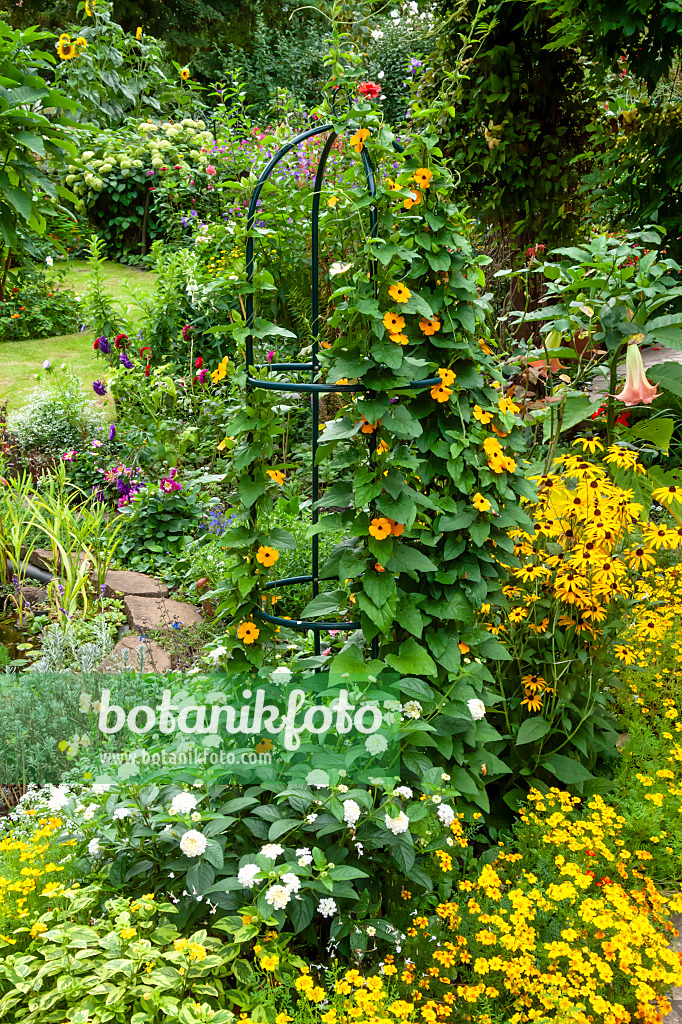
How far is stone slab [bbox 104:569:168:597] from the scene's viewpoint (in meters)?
3.71

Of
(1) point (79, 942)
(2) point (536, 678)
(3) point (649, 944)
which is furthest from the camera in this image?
(2) point (536, 678)

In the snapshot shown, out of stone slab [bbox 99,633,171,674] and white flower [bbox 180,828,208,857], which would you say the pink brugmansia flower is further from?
stone slab [bbox 99,633,171,674]

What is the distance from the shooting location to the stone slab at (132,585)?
3.71 m

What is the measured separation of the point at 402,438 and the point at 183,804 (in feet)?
3.36

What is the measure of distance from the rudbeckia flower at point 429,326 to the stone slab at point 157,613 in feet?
5.88

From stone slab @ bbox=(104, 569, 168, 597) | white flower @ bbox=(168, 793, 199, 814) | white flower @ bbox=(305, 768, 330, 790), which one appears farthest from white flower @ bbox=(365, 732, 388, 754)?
stone slab @ bbox=(104, 569, 168, 597)

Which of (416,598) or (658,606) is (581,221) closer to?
(658,606)

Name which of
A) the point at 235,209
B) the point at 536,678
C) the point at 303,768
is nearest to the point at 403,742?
the point at 303,768

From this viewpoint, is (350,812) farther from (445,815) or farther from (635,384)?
(635,384)

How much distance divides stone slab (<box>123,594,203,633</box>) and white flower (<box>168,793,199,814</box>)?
5.53 ft

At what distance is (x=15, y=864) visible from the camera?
1.92 meters

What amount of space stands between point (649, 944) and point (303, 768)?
899 mm

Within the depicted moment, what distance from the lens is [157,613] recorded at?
344cm

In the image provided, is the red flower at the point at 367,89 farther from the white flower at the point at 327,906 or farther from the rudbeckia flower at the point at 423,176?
the white flower at the point at 327,906
